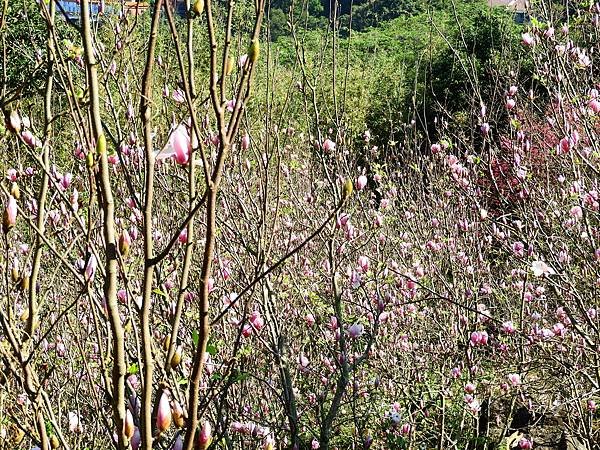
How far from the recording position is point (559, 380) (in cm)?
362

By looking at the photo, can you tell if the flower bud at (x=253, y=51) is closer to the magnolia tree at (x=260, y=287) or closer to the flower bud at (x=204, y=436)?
the magnolia tree at (x=260, y=287)

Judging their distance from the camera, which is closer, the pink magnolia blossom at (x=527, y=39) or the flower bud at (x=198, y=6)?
the flower bud at (x=198, y=6)

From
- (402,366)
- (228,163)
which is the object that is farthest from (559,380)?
(228,163)

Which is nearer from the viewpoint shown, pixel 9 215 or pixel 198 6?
pixel 198 6

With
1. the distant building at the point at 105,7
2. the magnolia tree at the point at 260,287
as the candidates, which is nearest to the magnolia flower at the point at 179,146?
the magnolia tree at the point at 260,287

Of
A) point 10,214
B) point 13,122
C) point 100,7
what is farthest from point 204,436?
point 100,7

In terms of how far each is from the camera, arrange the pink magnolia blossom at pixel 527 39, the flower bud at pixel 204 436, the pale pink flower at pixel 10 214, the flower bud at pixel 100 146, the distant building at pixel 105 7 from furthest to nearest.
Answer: the pink magnolia blossom at pixel 527 39 → the distant building at pixel 105 7 → the pale pink flower at pixel 10 214 → the flower bud at pixel 204 436 → the flower bud at pixel 100 146

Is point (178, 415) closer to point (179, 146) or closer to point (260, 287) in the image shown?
point (179, 146)

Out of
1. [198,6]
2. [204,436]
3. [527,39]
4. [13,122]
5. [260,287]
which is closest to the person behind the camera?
[198,6]

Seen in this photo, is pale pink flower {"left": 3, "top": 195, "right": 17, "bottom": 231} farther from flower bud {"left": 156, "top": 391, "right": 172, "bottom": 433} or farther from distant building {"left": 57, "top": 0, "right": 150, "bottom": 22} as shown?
flower bud {"left": 156, "top": 391, "right": 172, "bottom": 433}

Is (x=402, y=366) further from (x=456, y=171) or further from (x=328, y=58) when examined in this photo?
(x=328, y=58)

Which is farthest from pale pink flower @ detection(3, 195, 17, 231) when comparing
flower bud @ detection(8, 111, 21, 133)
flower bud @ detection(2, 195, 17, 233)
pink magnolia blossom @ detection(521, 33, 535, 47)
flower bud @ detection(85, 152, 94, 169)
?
pink magnolia blossom @ detection(521, 33, 535, 47)

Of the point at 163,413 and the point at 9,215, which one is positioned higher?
the point at 9,215

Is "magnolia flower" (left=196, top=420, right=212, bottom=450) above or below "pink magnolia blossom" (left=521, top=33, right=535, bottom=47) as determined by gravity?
below
